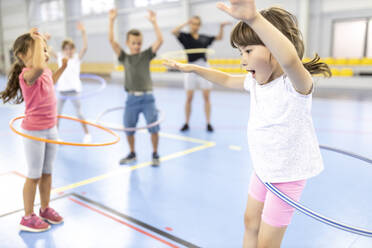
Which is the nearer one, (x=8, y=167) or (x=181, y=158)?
(x=8, y=167)

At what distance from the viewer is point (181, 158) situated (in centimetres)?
461

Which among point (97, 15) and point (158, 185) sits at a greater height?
point (97, 15)

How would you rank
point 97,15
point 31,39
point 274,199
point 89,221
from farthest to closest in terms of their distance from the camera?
point 97,15, point 89,221, point 31,39, point 274,199

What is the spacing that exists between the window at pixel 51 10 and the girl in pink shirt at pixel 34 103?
77.3 ft

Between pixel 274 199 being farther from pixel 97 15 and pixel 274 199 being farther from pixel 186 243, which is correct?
pixel 97 15

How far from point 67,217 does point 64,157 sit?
1.99 meters

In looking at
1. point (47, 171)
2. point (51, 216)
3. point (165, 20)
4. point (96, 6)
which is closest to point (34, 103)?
point (47, 171)

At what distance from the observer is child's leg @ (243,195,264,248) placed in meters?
1.80

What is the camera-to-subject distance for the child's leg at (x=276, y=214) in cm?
160

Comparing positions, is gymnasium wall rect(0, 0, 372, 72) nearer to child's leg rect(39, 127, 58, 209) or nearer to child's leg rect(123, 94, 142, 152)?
child's leg rect(123, 94, 142, 152)

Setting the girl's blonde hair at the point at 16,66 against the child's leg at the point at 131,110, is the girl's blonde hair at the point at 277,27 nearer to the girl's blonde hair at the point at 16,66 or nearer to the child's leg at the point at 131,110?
the girl's blonde hair at the point at 16,66

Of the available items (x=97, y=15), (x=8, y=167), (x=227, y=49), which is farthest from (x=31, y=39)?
(x=97, y=15)

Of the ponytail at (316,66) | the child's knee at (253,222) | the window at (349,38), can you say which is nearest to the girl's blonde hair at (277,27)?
the ponytail at (316,66)

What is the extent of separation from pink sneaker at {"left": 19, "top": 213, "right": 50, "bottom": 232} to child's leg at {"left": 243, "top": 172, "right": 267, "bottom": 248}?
1740mm
